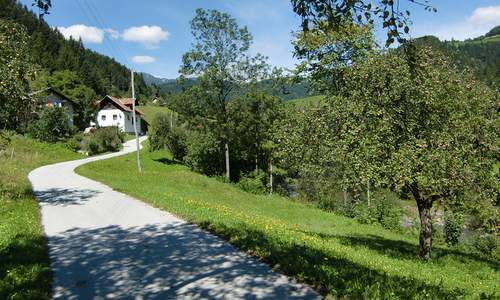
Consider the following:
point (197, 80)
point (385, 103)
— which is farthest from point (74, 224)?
point (197, 80)

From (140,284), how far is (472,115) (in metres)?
12.7

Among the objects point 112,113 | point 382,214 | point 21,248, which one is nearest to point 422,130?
point 21,248

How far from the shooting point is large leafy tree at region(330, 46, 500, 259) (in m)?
14.5

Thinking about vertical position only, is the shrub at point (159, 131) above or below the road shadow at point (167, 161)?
above

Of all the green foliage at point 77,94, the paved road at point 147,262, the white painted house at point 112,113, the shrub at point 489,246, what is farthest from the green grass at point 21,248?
the white painted house at point 112,113

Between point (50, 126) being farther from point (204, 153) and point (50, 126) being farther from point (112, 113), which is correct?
point (112, 113)

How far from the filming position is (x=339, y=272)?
27.5 feet

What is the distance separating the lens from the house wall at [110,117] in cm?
10350

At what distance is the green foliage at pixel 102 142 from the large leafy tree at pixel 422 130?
55517mm

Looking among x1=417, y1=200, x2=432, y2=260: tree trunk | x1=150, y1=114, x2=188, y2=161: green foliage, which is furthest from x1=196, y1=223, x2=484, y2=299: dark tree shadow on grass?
x1=150, y1=114, x2=188, y2=161: green foliage

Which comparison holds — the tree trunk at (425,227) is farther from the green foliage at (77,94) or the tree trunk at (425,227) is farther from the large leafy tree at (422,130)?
the green foliage at (77,94)

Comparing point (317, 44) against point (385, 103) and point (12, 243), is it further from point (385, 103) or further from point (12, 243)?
point (12, 243)

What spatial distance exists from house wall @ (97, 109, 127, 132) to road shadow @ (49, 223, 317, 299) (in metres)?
94.8

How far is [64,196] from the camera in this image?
881 inches
